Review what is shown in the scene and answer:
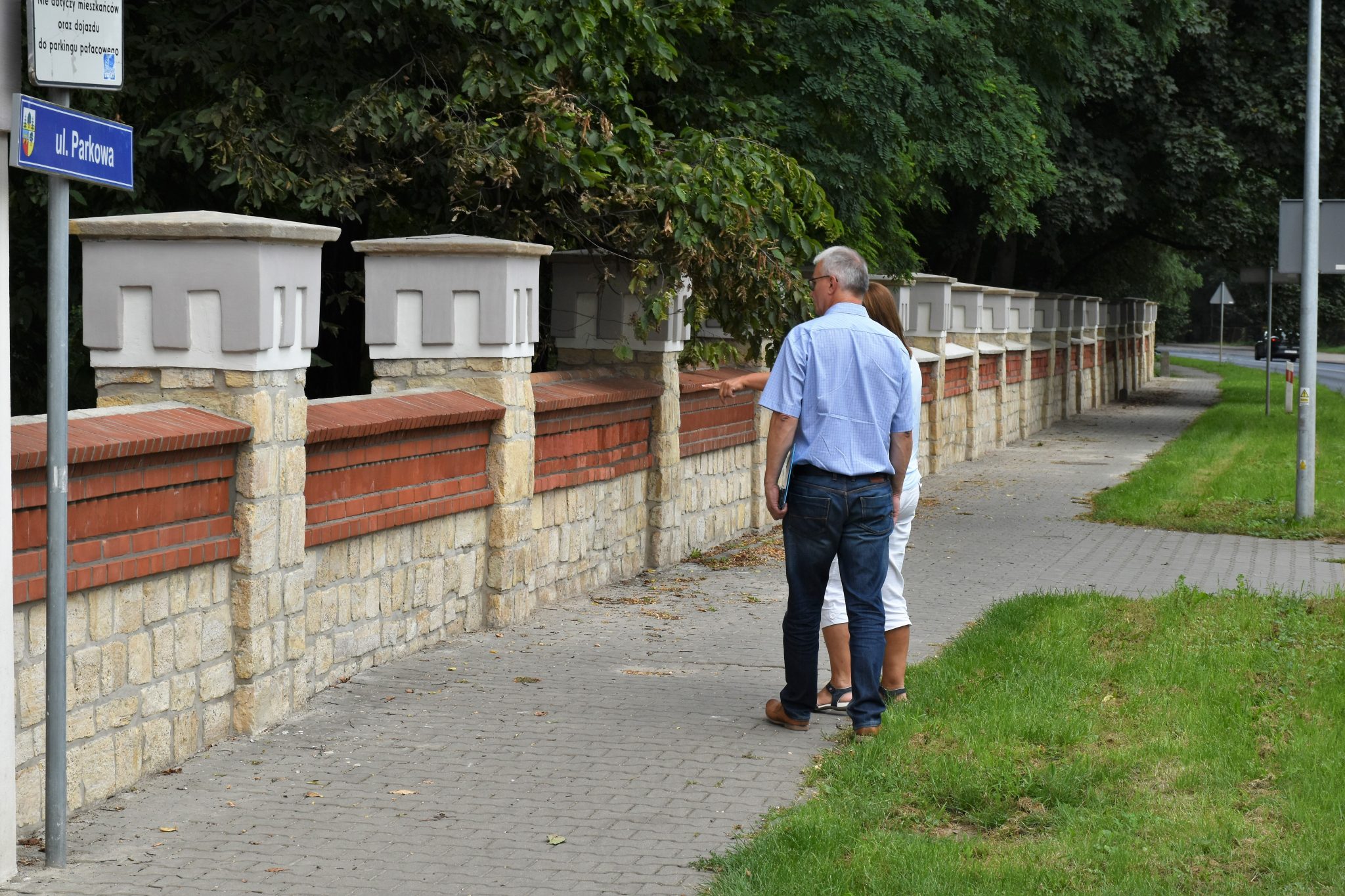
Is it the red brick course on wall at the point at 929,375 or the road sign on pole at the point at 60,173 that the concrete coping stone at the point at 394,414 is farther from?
the red brick course on wall at the point at 929,375

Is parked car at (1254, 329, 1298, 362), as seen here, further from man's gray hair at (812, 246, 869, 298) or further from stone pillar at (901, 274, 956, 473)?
man's gray hair at (812, 246, 869, 298)

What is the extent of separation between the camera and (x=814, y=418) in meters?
6.73

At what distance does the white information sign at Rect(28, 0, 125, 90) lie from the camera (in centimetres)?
478

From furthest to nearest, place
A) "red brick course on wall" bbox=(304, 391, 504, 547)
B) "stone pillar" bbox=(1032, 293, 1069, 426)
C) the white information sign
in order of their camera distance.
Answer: "stone pillar" bbox=(1032, 293, 1069, 426), "red brick course on wall" bbox=(304, 391, 504, 547), the white information sign

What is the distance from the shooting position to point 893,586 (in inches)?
290

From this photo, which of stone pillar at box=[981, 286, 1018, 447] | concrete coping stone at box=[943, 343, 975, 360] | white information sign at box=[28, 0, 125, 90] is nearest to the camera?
white information sign at box=[28, 0, 125, 90]

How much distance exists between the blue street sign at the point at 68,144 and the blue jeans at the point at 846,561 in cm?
286

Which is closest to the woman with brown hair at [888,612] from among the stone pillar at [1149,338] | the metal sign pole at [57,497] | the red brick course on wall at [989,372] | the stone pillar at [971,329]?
the metal sign pole at [57,497]

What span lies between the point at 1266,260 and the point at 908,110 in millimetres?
18132

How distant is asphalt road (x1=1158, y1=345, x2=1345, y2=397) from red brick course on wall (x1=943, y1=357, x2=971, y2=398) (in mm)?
15088

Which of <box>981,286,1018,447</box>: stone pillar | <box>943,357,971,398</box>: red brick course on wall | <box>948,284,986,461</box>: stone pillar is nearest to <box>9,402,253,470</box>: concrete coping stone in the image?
<box>943,357,971,398</box>: red brick course on wall

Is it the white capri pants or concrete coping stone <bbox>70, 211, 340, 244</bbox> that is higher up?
concrete coping stone <bbox>70, 211, 340, 244</bbox>

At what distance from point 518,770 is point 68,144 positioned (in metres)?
2.72

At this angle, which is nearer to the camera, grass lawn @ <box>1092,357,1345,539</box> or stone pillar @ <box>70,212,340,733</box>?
stone pillar @ <box>70,212,340,733</box>
